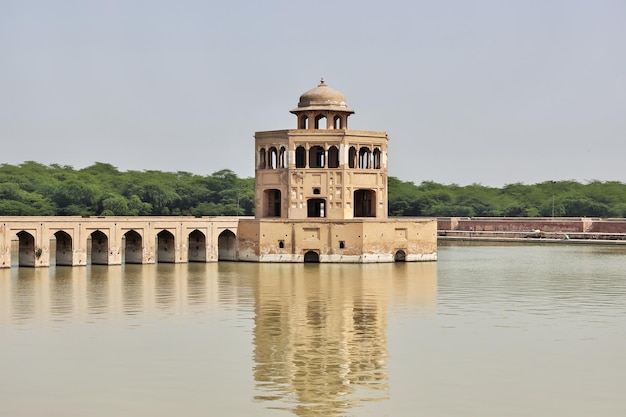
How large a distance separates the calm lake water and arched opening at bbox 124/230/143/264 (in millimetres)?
3966

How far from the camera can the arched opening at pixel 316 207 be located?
1640 inches

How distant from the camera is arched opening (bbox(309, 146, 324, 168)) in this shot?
1644 inches

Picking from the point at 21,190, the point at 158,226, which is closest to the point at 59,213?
the point at 21,190

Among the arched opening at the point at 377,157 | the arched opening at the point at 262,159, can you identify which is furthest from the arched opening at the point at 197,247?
the arched opening at the point at 377,157

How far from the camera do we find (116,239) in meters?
36.1

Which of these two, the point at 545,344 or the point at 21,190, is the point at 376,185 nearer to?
the point at 545,344

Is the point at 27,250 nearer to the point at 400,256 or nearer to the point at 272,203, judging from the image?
the point at 272,203

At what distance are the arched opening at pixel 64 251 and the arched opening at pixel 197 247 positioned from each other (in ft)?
16.8

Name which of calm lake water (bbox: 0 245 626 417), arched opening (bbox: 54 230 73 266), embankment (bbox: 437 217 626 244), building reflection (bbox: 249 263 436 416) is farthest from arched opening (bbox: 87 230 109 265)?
embankment (bbox: 437 217 626 244)

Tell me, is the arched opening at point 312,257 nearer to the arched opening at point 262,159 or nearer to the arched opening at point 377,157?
the arched opening at point 262,159

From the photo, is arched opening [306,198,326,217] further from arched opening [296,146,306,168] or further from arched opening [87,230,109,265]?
arched opening [87,230,109,265]

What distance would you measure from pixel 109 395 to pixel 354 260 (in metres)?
23.2

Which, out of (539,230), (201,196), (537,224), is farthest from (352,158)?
(201,196)

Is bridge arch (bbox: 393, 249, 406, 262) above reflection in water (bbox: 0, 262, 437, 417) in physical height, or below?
above
